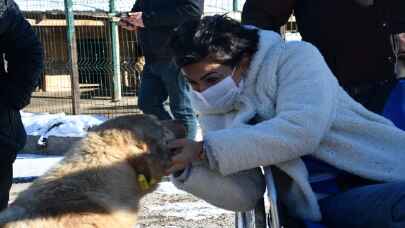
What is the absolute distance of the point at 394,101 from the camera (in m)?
3.03

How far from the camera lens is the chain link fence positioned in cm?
992

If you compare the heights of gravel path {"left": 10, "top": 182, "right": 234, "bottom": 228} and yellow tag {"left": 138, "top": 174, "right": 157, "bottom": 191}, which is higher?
yellow tag {"left": 138, "top": 174, "right": 157, "bottom": 191}

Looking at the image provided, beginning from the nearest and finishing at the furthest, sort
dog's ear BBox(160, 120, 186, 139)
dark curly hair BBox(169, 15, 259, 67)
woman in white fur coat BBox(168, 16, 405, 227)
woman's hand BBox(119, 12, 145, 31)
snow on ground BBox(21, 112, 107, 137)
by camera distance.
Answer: woman in white fur coat BBox(168, 16, 405, 227)
dark curly hair BBox(169, 15, 259, 67)
dog's ear BBox(160, 120, 186, 139)
woman's hand BBox(119, 12, 145, 31)
snow on ground BBox(21, 112, 107, 137)

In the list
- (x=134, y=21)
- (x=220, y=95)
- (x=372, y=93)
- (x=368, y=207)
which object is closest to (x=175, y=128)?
(x=220, y=95)

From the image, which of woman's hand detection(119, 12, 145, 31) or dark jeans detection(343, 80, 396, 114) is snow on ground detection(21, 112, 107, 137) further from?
dark jeans detection(343, 80, 396, 114)

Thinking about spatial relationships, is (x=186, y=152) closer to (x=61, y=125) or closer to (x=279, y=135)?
(x=279, y=135)

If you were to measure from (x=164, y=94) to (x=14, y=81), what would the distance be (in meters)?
2.24

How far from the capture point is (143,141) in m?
2.72

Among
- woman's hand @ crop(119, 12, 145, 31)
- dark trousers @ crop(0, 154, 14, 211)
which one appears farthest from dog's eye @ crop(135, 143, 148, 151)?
woman's hand @ crop(119, 12, 145, 31)

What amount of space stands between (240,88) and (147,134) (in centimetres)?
43

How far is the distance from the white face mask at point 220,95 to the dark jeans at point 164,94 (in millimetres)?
2777

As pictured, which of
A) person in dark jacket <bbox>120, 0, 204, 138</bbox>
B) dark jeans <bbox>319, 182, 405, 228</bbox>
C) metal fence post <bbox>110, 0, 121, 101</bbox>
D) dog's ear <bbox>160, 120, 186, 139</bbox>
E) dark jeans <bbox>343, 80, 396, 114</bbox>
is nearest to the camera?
dark jeans <bbox>319, 182, 405, 228</bbox>

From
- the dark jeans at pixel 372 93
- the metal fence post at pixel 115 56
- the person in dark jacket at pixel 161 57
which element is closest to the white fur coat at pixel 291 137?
the dark jeans at pixel 372 93

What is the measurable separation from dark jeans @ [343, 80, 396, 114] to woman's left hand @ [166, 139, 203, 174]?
1085 mm
